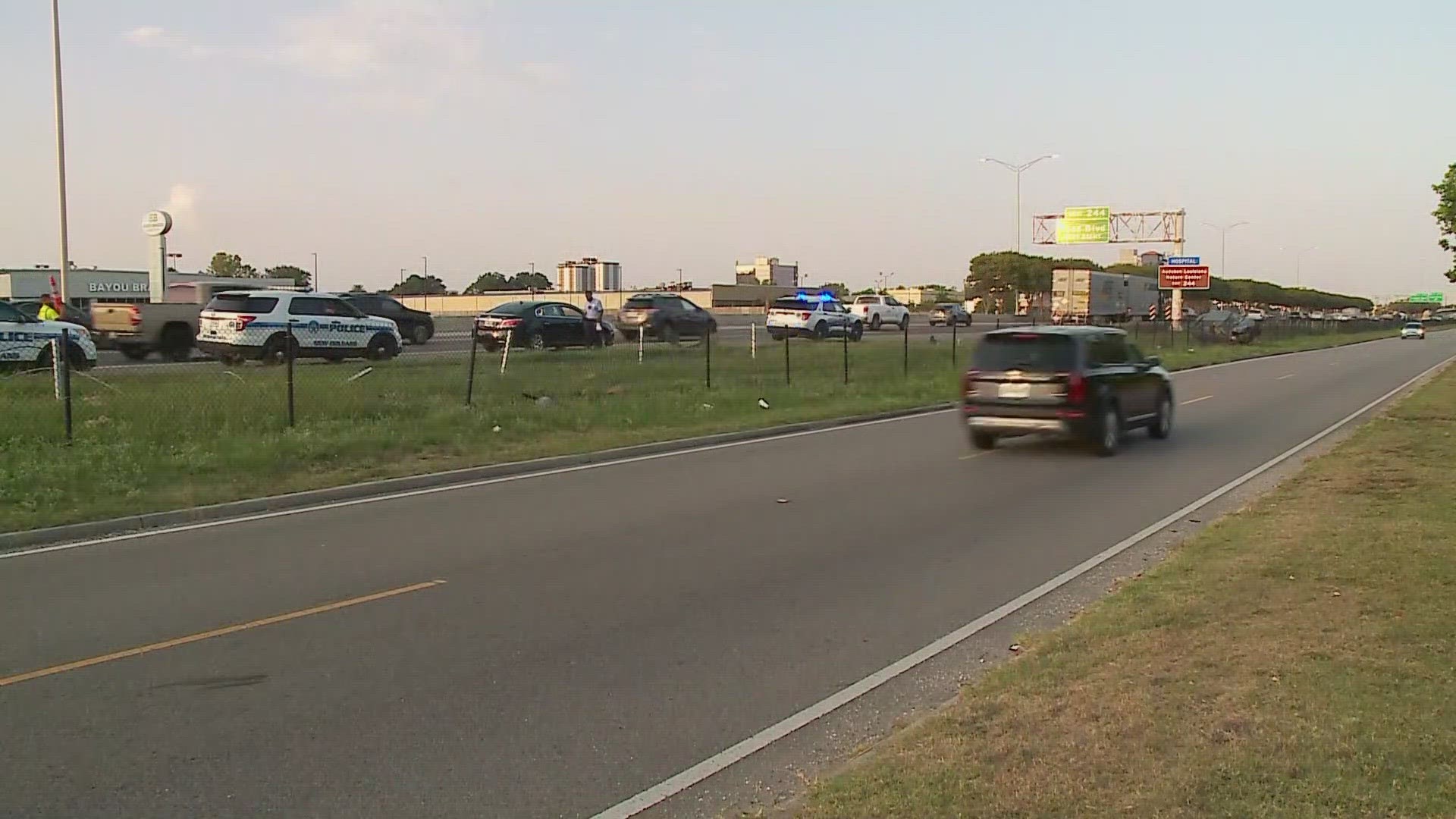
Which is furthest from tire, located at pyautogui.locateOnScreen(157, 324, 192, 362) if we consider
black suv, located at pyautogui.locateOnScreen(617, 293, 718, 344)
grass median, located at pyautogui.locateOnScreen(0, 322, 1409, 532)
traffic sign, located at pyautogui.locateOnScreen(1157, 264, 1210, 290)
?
traffic sign, located at pyautogui.locateOnScreen(1157, 264, 1210, 290)

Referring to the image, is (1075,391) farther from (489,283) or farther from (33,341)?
(489,283)

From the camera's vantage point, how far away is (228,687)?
620 cm

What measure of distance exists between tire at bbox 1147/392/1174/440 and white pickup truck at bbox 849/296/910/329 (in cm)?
3281

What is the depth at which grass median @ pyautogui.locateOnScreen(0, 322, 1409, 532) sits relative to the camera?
41.8 ft

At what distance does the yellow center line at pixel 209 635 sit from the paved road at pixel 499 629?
0.07 m

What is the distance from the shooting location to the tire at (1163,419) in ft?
59.3

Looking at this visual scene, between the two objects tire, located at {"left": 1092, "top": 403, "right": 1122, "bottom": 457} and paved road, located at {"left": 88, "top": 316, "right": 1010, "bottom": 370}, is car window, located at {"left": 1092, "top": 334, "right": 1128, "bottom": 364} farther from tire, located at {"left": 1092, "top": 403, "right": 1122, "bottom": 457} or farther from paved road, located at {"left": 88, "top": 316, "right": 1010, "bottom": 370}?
paved road, located at {"left": 88, "top": 316, "right": 1010, "bottom": 370}

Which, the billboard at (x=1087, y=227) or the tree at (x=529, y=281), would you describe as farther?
the tree at (x=529, y=281)

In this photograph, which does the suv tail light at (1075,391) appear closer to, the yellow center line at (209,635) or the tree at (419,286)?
the yellow center line at (209,635)

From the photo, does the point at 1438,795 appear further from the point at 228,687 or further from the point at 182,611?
the point at 182,611

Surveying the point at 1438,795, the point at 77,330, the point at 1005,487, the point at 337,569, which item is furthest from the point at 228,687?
the point at 77,330

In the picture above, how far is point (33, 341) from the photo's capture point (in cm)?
2109

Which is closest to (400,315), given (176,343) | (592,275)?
(176,343)

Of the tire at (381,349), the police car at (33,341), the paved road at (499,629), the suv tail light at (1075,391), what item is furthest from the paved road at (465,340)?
the suv tail light at (1075,391)
